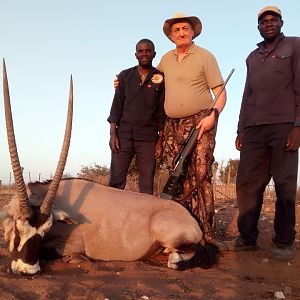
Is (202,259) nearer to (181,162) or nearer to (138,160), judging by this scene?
(181,162)

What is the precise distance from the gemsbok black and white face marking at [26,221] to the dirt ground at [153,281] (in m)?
0.16

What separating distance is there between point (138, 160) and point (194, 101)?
1.16 m

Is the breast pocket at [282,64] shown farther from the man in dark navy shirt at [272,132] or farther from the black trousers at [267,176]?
the black trousers at [267,176]

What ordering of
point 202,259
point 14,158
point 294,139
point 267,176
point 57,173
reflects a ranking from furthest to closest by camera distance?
point 267,176 < point 294,139 < point 202,259 < point 57,173 < point 14,158

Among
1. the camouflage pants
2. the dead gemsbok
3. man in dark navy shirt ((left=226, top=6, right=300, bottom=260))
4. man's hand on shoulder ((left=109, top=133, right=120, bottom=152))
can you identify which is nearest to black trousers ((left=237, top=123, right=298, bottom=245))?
man in dark navy shirt ((left=226, top=6, right=300, bottom=260))

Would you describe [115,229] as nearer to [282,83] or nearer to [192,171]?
[192,171]

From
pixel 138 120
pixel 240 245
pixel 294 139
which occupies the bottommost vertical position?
pixel 240 245

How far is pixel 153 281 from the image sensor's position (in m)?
4.14

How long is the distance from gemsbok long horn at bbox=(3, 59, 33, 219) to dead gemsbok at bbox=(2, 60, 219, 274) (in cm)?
20

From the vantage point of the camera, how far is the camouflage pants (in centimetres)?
602

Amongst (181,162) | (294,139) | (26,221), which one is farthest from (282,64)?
(26,221)

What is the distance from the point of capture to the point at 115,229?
5.11m

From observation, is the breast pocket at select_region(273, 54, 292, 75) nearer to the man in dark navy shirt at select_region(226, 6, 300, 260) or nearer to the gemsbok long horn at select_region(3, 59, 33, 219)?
the man in dark navy shirt at select_region(226, 6, 300, 260)

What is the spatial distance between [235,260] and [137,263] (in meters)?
1.25
